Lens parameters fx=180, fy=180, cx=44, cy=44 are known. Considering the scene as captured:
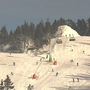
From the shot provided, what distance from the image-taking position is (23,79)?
38.3 meters

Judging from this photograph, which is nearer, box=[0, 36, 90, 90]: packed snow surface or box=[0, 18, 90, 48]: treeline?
box=[0, 36, 90, 90]: packed snow surface

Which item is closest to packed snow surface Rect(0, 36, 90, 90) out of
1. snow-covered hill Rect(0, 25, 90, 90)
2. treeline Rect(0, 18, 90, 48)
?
snow-covered hill Rect(0, 25, 90, 90)

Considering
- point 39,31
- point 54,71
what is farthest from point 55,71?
point 39,31

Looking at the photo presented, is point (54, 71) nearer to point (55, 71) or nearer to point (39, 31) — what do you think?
point (55, 71)

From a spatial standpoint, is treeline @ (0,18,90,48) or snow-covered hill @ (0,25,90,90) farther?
treeline @ (0,18,90,48)

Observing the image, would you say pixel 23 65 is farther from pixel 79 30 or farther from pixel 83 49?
pixel 79 30

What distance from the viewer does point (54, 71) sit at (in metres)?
42.7

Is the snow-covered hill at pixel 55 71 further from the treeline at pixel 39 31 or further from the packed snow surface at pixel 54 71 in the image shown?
the treeline at pixel 39 31

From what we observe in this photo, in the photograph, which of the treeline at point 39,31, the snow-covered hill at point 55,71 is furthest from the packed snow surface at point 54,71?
the treeline at point 39,31

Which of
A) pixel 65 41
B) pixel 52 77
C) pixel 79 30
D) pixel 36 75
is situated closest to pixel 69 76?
pixel 52 77

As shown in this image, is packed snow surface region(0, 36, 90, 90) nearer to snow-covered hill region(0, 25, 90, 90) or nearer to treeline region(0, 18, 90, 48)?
snow-covered hill region(0, 25, 90, 90)

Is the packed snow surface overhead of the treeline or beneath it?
beneath

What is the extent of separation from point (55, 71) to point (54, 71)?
9.3 inches

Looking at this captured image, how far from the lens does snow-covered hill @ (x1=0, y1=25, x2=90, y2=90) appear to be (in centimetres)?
3497
